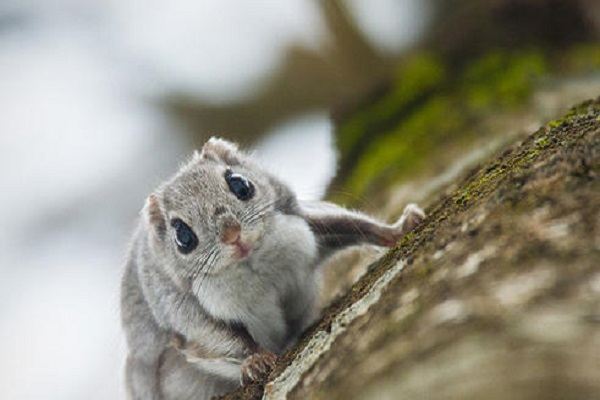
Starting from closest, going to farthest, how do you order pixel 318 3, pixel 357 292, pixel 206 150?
pixel 357 292 → pixel 206 150 → pixel 318 3

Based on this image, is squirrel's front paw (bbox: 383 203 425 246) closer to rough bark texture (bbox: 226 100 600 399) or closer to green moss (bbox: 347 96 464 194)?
green moss (bbox: 347 96 464 194)

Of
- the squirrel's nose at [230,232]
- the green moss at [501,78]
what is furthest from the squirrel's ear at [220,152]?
the green moss at [501,78]

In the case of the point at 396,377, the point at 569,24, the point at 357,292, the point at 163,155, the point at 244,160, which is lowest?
the point at 396,377

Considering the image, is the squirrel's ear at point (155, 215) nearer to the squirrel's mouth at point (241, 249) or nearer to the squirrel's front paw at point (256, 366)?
the squirrel's mouth at point (241, 249)

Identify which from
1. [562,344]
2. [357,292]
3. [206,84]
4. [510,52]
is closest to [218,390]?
A: [357,292]

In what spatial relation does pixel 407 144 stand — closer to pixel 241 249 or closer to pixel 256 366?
pixel 241 249

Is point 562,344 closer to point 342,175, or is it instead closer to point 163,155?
point 342,175

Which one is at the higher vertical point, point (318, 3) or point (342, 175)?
point (318, 3)

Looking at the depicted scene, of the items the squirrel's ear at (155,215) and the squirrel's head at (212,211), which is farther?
the squirrel's ear at (155,215)
